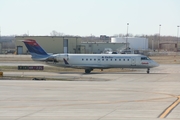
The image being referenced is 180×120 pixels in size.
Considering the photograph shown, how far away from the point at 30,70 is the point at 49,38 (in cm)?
5794

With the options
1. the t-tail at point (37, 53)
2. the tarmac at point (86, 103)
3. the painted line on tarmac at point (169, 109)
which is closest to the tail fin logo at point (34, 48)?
the t-tail at point (37, 53)

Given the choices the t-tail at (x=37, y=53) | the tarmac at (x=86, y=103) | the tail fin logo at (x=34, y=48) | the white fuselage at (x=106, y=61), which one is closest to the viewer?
the tarmac at (x=86, y=103)

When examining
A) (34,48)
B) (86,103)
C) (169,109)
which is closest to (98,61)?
(34,48)

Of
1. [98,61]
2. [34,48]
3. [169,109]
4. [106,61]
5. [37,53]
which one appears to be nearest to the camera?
[169,109]

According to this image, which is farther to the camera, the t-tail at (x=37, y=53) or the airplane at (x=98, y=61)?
the t-tail at (x=37, y=53)

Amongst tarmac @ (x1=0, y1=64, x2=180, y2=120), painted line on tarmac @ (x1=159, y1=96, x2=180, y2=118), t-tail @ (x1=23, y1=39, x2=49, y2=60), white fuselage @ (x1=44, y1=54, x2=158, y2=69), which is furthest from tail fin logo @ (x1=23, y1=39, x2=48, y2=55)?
painted line on tarmac @ (x1=159, y1=96, x2=180, y2=118)

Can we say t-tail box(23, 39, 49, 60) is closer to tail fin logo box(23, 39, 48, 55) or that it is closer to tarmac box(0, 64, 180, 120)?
tail fin logo box(23, 39, 48, 55)

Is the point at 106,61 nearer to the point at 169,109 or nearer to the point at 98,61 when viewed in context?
the point at 98,61

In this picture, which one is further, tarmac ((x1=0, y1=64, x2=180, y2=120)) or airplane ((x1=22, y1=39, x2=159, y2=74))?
airplane ((x1=22, y1=39, x2=159, y2=74))

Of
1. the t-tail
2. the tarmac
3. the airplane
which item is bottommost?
the tarmac

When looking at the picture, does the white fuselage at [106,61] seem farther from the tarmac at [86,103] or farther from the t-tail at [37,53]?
the tarmac at [86,103]

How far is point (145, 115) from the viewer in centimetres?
2066

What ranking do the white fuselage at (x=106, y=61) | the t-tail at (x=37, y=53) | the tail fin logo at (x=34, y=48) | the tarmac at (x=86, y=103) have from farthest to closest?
the tail fin logo at (x=34, y=48) → the t-tail at (x=37, y=53) → the white fuselage at (x=106, y=61) → the tarmac at (x=86, y=103)

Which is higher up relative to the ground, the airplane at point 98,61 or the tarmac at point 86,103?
the airplane at point 98,61
